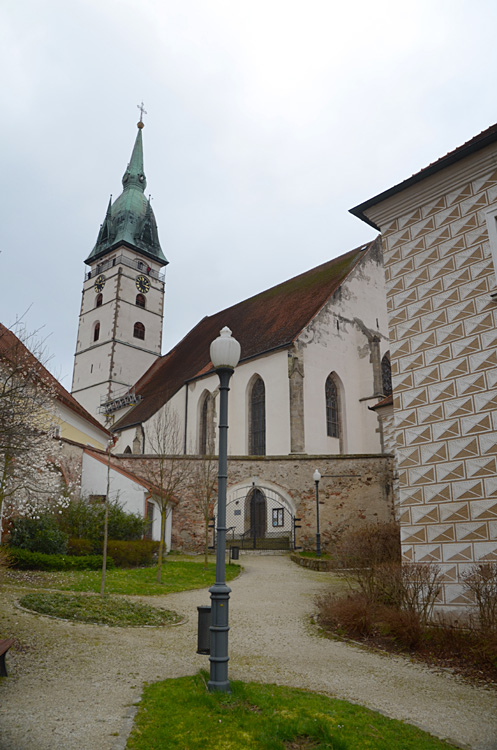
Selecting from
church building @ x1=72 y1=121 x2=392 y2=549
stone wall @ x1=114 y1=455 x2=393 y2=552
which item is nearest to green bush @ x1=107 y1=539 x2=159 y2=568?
church building @ x1=72 y1=121 x2=392 y2=549

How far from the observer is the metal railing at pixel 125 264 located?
47.7 metres

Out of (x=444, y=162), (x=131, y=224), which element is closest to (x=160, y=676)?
(x=444, y=162)

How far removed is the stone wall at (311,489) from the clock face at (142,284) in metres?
27.8

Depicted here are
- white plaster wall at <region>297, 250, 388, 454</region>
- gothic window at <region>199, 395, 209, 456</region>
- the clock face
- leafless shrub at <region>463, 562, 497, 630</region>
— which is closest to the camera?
leafless shrub at <region>463, 562, 497, 630</region>

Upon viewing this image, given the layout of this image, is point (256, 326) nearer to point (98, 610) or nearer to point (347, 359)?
point (347, 359)

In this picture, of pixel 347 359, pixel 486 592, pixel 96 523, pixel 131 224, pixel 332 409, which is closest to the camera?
pixel 486 592

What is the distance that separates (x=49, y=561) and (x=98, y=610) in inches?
221

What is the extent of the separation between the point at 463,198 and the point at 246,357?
59.9ft

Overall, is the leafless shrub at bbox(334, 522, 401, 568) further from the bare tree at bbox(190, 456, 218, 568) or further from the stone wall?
the bare tree at bbox(190, 456, 218, 568)

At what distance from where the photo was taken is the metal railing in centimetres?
4766

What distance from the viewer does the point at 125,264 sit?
47406 millimetres

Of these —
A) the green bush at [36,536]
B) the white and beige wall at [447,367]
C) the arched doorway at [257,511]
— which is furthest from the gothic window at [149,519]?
the white and beige wall at [447,367]

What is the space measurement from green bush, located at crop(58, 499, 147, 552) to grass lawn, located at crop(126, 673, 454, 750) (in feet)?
38.5

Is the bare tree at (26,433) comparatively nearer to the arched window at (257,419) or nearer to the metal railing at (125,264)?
the arched window at (257,419)
